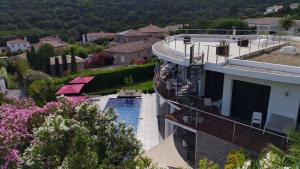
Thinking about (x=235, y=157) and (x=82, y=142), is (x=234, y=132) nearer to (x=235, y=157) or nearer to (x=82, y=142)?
(x=235, y=157)

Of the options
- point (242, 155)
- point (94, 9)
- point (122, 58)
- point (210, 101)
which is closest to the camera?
point (242, 155)

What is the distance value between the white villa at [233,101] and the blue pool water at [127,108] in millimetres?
6865

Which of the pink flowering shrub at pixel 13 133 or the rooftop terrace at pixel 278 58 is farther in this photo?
the rooftop terrace at pixel 278 58

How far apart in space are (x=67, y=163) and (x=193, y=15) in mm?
131526

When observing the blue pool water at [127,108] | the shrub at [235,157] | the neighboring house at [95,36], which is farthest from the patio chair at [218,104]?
the neighboring house at [95,36]

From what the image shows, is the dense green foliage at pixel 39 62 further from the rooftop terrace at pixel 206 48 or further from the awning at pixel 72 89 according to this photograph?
the rooftop terrace at pixel 206 48

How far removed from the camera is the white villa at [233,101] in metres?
16.2

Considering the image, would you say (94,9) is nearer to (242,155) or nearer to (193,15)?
(193,15)

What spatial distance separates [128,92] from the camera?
37375 millimetres

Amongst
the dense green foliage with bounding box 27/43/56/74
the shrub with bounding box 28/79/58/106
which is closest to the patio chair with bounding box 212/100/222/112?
the shrub with bounding box 28/79/58/106

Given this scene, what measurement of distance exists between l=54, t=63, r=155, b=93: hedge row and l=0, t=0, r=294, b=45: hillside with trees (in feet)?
277

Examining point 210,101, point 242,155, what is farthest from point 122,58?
point 242,155

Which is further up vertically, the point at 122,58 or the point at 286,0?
the point at 286,0

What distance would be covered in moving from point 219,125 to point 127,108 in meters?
17.1
